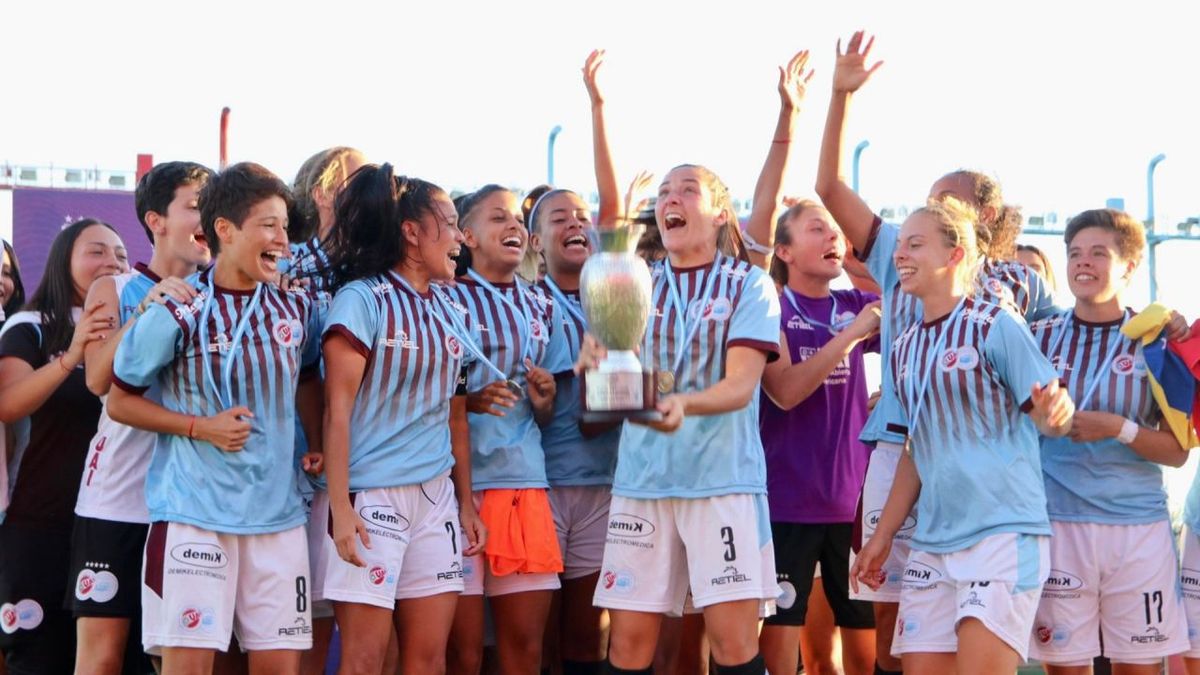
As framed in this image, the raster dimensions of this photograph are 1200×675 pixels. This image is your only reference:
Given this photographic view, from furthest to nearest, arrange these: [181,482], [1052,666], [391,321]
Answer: [1052,666]
[391,321]
[181,482]

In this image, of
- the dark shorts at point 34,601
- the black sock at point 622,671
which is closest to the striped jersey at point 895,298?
the black sock at point 622,671

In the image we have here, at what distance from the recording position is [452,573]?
17.0 feet

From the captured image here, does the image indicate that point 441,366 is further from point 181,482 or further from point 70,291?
point 70,291

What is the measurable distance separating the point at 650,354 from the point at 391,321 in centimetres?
94

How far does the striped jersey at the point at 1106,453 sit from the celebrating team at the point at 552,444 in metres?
0.01

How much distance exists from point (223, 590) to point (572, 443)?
5.31 ft

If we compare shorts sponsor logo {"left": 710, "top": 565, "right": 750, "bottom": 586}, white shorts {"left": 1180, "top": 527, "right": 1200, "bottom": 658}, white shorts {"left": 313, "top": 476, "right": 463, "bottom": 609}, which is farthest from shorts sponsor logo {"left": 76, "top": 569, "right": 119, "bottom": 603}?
white shorts {"left": 1180, "top": 527, "right": 1200, "bottom": 658}

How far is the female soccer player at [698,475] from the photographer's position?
5133 millimetres

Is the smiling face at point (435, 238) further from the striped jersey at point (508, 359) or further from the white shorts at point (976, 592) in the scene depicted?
the white shorts at point (976, 592)

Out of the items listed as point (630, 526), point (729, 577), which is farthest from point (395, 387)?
point (729, 577)

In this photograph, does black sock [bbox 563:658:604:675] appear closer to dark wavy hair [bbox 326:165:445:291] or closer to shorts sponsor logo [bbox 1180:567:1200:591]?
dark wavy hair [bbox 326:165:445:291]

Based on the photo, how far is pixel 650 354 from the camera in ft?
17.5

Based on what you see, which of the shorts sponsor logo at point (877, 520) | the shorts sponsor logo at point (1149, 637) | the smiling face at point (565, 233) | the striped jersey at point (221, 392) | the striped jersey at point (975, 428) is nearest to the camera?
the striped jersey at point (221, 392)

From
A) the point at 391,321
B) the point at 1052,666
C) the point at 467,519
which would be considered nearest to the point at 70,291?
the point at 391,321
